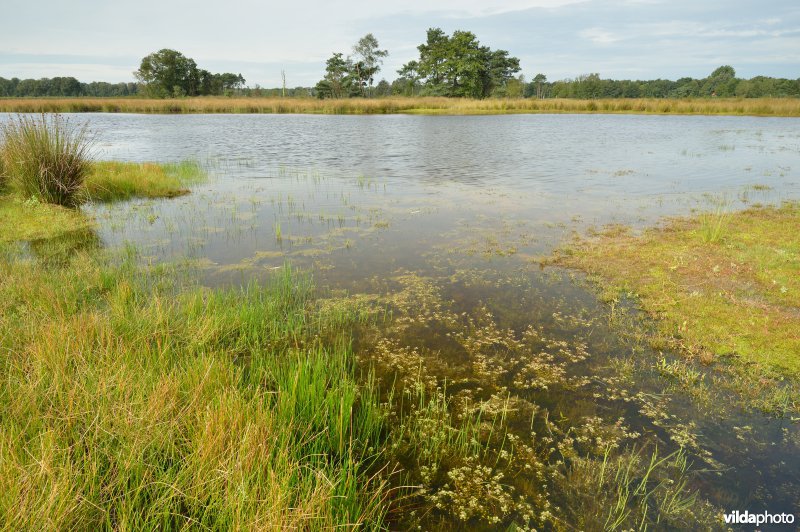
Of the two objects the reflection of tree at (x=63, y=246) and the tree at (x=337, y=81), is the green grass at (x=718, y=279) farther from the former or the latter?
the tree at (x=337, y=81)

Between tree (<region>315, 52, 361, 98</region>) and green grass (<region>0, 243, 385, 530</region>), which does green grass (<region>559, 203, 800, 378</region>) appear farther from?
tree (<region>315, 52, 361, 98</region>)

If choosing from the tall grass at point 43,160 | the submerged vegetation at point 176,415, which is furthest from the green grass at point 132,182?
the submerged vegetation at point 176,415

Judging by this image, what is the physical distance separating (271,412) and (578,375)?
3.64m

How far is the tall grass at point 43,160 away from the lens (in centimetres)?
1120

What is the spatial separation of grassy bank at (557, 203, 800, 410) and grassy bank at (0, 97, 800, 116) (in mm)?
47820

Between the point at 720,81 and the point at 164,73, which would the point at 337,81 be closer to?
the point at 164,73

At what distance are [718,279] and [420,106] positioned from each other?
56737mm

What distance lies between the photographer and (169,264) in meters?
8.20

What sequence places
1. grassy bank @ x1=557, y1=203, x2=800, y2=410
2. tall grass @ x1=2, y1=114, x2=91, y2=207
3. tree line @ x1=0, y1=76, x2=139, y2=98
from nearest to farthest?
grassy bank @ x1=557, y1=203, x2=800, y2=410 < tall grass @ x1=2, y1=114, x2=91, y2=207 < tree line @ x1=0, y1=76, x2=139, y2=98

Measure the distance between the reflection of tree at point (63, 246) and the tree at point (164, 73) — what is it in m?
90.4

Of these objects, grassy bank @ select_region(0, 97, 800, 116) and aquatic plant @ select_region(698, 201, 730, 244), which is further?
grassy bank @ select_region(0, 97, 800, 116)

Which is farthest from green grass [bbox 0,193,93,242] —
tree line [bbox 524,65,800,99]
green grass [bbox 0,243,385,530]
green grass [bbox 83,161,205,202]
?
tree line [bbox 524,65,800,99]

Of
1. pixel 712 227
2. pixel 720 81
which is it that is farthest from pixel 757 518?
Result: pixel 720 81

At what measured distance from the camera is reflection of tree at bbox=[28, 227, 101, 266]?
8.33 meters
